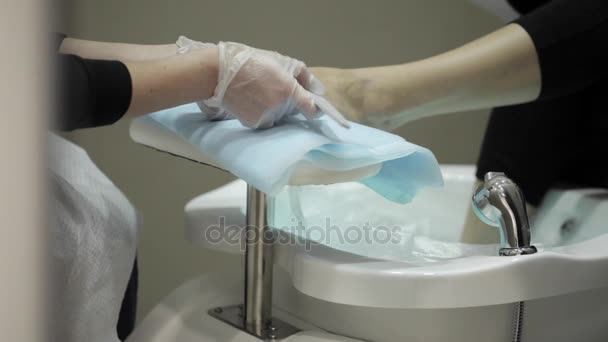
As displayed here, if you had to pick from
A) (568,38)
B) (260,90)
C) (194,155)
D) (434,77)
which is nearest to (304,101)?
(260,90)

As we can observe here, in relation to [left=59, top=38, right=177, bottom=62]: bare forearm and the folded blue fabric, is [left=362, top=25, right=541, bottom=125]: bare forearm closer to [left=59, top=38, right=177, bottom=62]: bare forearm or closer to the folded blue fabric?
the folded blue fabric

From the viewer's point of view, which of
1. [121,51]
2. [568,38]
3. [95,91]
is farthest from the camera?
[568,38]

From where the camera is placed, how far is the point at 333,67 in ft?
2.97

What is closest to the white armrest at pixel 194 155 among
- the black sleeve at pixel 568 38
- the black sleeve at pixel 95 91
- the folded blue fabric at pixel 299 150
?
the folded blue fabric at pixel 299 150

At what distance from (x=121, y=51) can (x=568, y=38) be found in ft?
1.84

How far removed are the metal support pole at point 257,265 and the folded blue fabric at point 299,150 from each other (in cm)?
8

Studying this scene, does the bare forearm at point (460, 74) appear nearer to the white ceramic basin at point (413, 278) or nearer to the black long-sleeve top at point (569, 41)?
the black long-sleeve top at point (569, 41)

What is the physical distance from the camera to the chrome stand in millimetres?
776

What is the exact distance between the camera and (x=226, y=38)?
0.78 meters

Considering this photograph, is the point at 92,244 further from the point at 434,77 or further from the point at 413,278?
the point at 434,77

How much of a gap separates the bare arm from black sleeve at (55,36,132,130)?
310mm

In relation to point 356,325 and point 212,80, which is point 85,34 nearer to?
point 212,80

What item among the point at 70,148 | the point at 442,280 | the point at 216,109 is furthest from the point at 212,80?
the point at 442,280

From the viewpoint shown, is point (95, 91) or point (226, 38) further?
point (226, 38)
